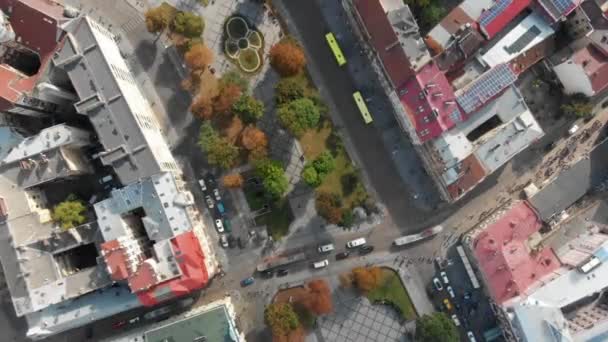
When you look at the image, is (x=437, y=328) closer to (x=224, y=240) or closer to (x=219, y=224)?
(x=224, y=240)

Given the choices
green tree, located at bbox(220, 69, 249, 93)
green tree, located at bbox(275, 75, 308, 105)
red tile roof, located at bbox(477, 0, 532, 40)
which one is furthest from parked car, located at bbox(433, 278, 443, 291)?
green tree, located at bbox(220, 69, 249, 93)

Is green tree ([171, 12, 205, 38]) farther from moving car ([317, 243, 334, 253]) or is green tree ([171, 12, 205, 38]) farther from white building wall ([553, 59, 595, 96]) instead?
white building wall ([553, 59, 595, 96])

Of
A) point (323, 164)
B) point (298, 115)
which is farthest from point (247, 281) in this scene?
point (298, 115)

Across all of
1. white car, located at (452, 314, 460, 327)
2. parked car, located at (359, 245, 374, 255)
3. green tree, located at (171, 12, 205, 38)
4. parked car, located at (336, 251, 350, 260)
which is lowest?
white car, located at (452, 314, 460, 327)

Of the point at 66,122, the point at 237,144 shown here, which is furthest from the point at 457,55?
the point at 66,122

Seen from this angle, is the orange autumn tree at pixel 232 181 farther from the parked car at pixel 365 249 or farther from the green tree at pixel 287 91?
the parked car at pixel 365 249

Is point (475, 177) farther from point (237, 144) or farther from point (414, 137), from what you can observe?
point (237, 144)

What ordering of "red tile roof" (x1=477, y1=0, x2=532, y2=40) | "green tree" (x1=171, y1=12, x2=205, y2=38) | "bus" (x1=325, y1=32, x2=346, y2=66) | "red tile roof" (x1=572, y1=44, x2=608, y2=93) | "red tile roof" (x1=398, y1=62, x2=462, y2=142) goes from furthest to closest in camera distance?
"bus" (x1=325, y1=32, x2=346, y2=66), "green tree" (x1=171, y1=12, x2=205, y2=38), "red tile roof" (x1=572, y1=44, x2=608, y2=93), "red tile roof" (x1=477, y1=0, x2=532, y2=40), "red tile roof" (x1=398, y1=62, x2=462, y2=142)

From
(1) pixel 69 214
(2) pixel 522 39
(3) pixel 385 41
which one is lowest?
(2) pixel 522 39
